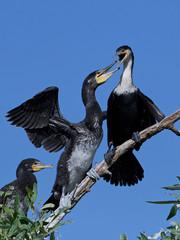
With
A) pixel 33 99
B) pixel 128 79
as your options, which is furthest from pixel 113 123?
pixel 33 99

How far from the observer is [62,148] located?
4578 millimetres

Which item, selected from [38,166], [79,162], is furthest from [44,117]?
[38,166]

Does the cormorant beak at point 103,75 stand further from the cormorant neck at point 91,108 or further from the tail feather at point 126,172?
the tail feather at point 126,172

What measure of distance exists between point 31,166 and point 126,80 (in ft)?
5.18

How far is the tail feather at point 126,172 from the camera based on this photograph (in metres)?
4.93

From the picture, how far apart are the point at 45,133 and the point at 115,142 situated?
0.74 m

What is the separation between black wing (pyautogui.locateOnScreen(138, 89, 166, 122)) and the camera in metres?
4.36

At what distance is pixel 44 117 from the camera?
4555mm

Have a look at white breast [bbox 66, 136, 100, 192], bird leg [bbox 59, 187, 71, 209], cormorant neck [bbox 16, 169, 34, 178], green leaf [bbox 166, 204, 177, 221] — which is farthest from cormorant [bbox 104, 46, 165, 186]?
green leaf [bbox 166, 204, 177, 221]

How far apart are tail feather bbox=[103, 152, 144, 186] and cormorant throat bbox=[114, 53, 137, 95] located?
0.74 m

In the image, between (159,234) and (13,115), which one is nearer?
(159,234)

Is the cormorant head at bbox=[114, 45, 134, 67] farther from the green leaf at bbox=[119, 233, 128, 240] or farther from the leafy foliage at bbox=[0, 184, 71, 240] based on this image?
the green leaf at bbox=[119, 233, 128, 240]

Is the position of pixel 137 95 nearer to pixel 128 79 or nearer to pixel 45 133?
pixel 128 79

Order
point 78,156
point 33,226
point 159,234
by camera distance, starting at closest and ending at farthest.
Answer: point 159,234 < point 33,226 < point 78,156
